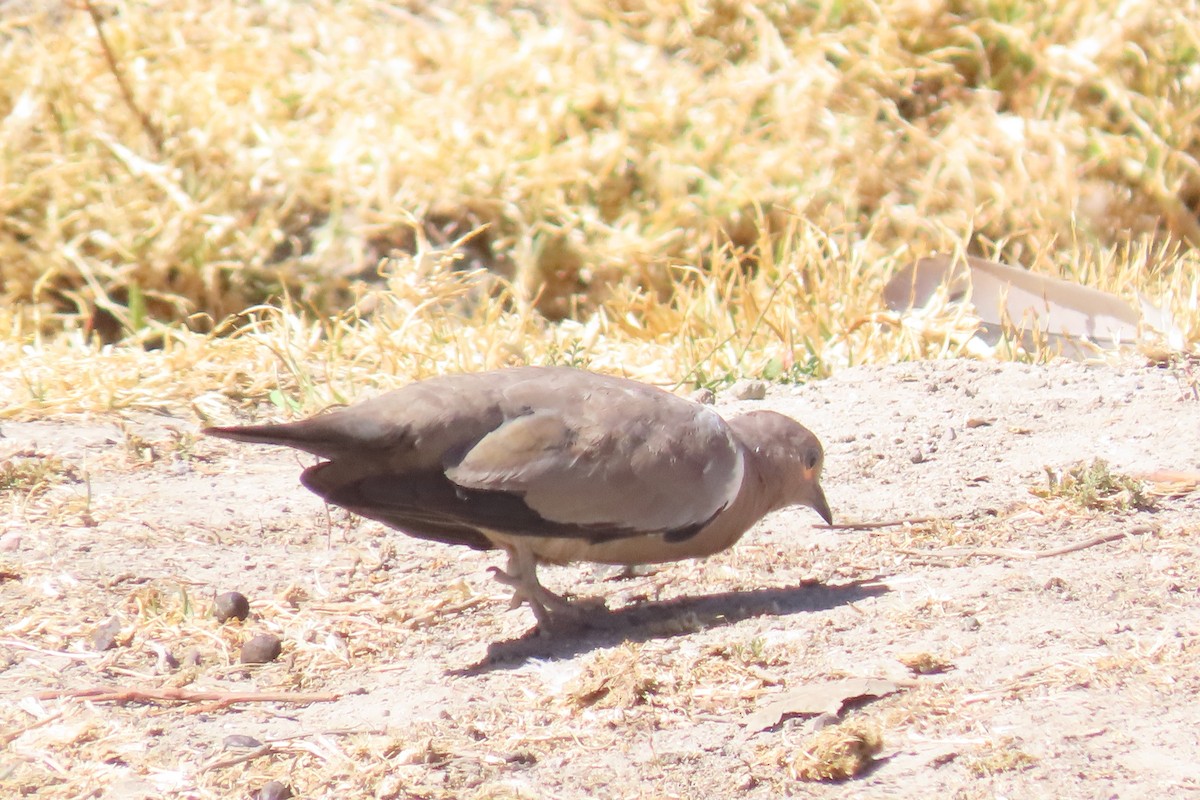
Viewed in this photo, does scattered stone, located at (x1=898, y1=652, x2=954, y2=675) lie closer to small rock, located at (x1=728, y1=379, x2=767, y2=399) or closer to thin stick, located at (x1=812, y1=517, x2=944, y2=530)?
thin stick, located at (x1=812, y1=517, x2=944, y2=530)

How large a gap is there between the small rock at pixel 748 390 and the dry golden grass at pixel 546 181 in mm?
102

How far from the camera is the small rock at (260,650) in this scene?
3.37m

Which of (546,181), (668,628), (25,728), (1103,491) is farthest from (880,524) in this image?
(546,181)

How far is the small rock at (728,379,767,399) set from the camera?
497 centimetres

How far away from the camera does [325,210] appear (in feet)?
20.4

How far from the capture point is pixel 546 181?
6.24m

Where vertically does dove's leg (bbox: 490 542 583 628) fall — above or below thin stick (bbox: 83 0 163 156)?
below

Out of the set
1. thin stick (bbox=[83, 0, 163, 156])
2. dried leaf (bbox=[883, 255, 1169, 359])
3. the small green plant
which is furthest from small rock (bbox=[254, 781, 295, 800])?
thin stick (bbox=[83, 0, 163, 156])

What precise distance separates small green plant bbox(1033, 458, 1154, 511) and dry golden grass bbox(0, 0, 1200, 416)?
4.34 feet

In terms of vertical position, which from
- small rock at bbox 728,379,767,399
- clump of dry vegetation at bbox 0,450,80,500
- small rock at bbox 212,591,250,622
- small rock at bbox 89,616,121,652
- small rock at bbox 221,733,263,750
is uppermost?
small rock at bbox 728,379,767,399

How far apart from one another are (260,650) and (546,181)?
10.7 feet

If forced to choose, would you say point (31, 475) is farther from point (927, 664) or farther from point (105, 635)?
point (927, 664)

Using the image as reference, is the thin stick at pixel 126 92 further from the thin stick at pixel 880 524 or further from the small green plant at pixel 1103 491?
the small green plant at pixel 1103 491

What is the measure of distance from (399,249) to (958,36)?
2.78 meters
